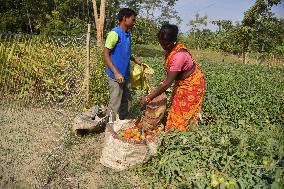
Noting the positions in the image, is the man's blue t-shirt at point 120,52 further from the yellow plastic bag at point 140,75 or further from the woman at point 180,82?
the woman at point 180,82

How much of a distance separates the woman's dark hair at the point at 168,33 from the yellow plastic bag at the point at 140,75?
1.27 meters

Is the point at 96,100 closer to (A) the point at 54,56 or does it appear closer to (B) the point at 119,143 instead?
(A) the point at 54,56

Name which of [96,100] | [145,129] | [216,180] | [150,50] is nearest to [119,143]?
[145,129]

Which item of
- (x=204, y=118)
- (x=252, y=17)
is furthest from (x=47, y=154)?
(x=252, y=17)

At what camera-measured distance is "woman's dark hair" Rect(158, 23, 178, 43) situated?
454 cm

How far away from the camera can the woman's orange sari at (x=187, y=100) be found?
189 inches

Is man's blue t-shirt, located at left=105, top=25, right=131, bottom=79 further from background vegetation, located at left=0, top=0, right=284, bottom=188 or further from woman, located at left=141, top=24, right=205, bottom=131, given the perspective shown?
background vegetation, located at left=0, top=0, right=284, bottom=188

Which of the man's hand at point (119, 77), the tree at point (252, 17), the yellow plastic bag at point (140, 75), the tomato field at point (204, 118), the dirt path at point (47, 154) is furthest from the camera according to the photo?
the tree at point (252, 17)

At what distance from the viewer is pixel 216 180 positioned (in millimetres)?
3453

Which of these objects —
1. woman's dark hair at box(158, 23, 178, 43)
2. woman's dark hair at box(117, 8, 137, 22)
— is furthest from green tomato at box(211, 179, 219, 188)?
woman's dark hair at box(117, 8, 137, 22)

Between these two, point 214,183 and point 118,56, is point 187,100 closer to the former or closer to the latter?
point 118,56

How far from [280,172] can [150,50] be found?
1256 inches

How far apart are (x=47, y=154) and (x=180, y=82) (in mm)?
2100

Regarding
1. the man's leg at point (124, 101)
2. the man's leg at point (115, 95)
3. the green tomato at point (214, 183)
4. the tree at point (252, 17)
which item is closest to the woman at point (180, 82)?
the man's leg at point (115, 95)
